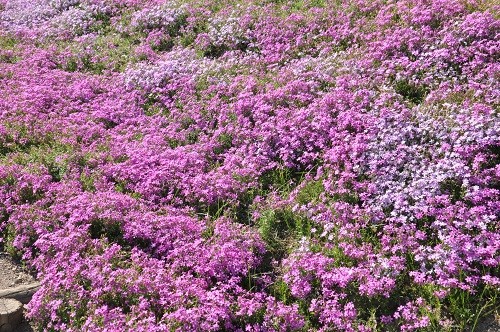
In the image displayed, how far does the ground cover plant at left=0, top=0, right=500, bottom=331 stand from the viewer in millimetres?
6930

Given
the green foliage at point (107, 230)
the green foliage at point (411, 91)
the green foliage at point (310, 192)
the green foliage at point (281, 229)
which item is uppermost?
the green foliage at point (411, 91)

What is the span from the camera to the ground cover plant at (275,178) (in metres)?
6.93

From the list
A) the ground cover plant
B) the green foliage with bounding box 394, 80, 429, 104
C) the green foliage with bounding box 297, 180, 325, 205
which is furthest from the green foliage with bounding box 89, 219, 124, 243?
the green foliage with bounding box 394, 80, 429, 104

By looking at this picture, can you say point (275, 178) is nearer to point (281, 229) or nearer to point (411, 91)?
point (281, 229)

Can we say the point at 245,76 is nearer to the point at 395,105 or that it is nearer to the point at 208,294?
the point at 395,105

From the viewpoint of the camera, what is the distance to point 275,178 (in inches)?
386

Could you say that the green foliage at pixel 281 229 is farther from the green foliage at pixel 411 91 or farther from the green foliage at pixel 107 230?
the green foliage at pixel 411 91

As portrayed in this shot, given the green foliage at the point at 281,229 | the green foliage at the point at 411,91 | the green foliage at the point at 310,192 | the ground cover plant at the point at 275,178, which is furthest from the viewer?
the green foliage at the point at 411,91

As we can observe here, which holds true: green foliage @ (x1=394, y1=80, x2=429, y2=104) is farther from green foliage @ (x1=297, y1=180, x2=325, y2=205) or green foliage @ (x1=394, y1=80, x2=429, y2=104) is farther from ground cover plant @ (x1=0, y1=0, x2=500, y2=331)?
green foliage @ (x1=297, y1=180, x2=325, y2=205)

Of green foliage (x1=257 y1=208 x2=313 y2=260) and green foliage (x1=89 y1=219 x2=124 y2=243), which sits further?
green foliage (x1=89 y1=219 x2=124 y2=243)

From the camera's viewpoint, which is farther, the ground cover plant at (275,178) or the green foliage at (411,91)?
the green foliage at (411,91)

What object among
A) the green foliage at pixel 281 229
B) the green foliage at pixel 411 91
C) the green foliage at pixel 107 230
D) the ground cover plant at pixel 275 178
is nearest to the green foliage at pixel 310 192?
the ground cover plant at pixel 275 178

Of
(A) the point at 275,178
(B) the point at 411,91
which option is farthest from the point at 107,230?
(B) the point at 411,91

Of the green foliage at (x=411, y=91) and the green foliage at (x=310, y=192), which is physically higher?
the green foliage at (x=411, y=91)
